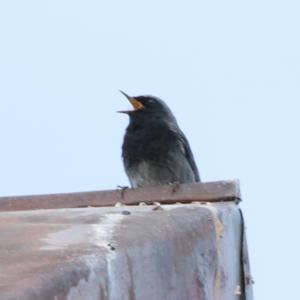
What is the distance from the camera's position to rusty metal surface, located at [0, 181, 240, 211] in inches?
182

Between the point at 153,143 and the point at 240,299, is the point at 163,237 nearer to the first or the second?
the point at 240,299

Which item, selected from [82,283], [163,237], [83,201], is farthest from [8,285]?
[83,201]

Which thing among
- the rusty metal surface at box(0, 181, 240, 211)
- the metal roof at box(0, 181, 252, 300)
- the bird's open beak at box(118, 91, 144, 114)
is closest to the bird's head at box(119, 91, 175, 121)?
the bird's open beak at box(118, 91, 144, 114)

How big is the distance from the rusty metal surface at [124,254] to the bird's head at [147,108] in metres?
5.10

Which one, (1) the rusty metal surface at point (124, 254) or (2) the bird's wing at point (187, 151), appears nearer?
(1) the rusty metal surface at point (124, 254)

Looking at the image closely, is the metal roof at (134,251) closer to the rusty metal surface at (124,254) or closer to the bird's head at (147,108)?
the rusty metal surface at (124,254)

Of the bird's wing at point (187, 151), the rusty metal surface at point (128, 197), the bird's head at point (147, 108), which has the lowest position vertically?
the bird's wing at point (187, 151)

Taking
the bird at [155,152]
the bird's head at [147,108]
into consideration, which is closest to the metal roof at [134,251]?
the bird at [155,152]

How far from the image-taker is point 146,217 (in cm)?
349

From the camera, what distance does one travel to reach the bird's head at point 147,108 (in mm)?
9438

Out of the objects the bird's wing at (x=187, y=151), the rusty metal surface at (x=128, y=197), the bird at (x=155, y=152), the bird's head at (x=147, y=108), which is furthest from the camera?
the bird's head at (x=147, y=108)

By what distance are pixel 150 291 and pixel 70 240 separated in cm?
27

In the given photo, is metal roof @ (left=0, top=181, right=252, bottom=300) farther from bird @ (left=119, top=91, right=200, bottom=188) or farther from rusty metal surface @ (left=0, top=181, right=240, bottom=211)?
bird @ (left=119, top=91, right=200, bottom=188)

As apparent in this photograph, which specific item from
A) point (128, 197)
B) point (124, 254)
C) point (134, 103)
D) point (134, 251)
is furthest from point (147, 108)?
point (124, 254)
